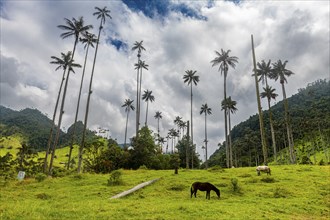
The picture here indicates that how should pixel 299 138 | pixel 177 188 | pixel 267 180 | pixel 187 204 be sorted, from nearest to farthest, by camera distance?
1. pixel 187 204
2. pixel 177 188
3. pixel 267 180
4. pixel 299 138

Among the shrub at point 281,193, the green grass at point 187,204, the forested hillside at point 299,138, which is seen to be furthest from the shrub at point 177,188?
the forested hillside at point 299,138

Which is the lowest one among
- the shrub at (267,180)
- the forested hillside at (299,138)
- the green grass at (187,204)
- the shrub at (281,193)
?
the green grass at (187,204)

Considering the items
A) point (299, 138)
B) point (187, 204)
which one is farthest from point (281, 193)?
point (299, 138)

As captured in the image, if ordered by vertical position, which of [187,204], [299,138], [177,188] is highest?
[299,138]

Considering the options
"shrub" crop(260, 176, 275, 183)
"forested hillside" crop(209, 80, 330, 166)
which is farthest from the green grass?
"forested hillside" crop(209, 80, 330, 166)

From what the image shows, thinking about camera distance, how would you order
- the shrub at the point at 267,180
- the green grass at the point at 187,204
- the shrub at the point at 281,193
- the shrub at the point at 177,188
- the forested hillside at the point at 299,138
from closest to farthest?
1. the green grass at the point at 187,204
2. the shrub at the point at 281,193
3. the shrub at the point at 177,188
4. the shrub at the point at 267,180
5. the forested hillside at the point at 299,138

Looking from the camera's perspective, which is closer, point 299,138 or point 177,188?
point 177,188

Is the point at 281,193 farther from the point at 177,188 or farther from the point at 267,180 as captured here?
the point at 177,188

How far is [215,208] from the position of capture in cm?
1423

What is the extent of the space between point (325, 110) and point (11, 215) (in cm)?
15094

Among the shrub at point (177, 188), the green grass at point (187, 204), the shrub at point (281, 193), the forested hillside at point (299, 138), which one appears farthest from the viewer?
the forested hillside at point (299, 138)

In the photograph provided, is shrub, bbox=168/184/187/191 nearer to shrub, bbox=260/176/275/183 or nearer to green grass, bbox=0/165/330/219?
green grass, bbox=0/165/330/219

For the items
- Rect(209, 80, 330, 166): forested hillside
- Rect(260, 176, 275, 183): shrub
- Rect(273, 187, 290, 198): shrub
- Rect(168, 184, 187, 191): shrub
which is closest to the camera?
Rect(273, 187, 290, 198): shrub

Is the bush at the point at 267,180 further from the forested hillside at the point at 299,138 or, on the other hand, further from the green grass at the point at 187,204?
the forested hillside at the point at 299,138
